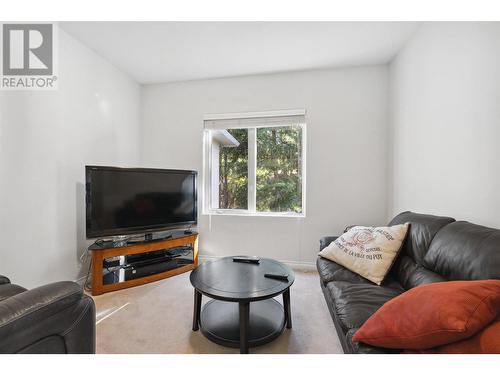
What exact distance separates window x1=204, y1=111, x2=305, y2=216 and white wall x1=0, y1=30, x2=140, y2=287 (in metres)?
1.32

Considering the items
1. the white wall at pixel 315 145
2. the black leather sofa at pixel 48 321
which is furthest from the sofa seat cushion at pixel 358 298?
the white wall at pixel 315 145

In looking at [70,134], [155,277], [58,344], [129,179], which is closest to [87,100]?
[70,134]

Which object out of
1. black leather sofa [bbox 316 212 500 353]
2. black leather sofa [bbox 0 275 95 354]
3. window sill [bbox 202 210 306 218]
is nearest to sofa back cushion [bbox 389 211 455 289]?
black leather sofa [bbox 316 212 500 353]

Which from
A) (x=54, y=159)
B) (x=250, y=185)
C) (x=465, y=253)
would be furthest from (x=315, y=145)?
(x=54, y=159)

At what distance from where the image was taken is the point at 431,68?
6.68ft

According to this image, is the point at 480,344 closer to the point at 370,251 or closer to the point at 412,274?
the point at 412,274

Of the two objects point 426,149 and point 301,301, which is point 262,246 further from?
point 426,149

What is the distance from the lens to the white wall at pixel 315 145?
2926 mm

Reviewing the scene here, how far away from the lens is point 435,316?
80 centimetres

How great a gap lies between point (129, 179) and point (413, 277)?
2.69m

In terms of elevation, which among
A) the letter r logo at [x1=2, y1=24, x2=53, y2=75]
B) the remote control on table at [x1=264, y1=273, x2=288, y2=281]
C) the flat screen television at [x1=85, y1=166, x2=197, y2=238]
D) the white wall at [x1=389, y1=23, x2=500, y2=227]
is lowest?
the remote control on table at [x1=264, y1=273, x2=288, y2=281]

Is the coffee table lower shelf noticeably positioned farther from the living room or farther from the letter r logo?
the letter r logo

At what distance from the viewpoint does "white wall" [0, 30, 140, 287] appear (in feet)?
6.40

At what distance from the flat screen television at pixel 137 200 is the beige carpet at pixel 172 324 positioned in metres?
0.67
